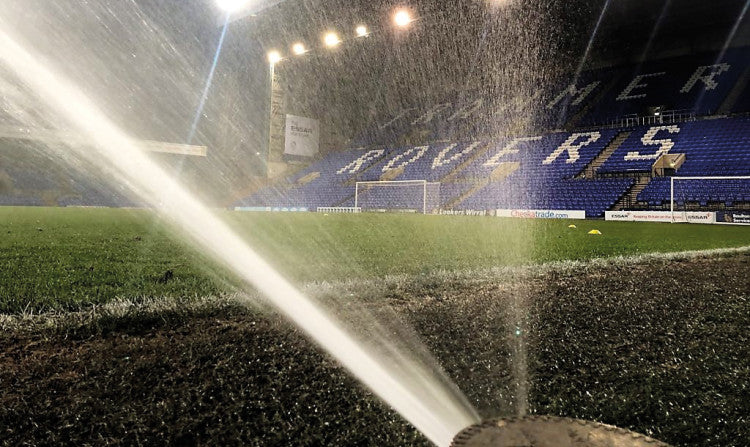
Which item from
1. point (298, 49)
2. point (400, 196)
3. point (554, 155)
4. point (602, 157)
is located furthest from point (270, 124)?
point (602, 157)

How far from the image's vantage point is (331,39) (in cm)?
1970

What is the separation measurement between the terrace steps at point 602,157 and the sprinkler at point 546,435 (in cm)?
1980

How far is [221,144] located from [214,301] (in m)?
25.3

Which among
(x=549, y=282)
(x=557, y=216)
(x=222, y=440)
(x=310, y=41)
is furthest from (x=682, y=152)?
(x=222, y=440)

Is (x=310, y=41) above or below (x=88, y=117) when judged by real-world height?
above

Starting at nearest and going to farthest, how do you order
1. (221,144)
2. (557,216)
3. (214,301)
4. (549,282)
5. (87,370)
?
(87,370), (214,301), (549,282), (557,216), (221,144)

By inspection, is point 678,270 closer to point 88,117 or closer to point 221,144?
point 88,117

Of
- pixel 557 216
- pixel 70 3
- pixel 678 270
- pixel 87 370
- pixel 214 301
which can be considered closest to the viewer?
pixel 87 370

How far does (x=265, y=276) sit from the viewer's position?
3.25 meters

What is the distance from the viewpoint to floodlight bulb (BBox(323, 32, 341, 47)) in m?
19.4

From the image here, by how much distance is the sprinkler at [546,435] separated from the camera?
903mm

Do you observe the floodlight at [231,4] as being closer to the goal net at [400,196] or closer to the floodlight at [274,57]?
the floodlight at [274,57]

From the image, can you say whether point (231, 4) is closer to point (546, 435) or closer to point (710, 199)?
point (710, 199)

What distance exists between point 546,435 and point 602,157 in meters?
21.0
